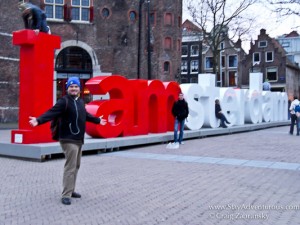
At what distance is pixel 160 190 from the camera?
6793mm

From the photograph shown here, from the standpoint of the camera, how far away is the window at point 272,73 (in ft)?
165

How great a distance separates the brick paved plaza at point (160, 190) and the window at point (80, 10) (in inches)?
811

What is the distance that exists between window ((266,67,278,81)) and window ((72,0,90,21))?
27937 mm

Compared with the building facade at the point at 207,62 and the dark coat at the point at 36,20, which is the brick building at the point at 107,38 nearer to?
the dark coat at the point at 36,20

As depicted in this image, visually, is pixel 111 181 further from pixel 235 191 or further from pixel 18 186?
pixel 235 191

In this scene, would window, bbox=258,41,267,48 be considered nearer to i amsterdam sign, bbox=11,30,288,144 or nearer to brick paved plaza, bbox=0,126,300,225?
i amsterdam sign, bbox=11,30,288,144

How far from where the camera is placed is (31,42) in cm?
1095

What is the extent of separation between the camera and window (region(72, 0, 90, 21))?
29761mm

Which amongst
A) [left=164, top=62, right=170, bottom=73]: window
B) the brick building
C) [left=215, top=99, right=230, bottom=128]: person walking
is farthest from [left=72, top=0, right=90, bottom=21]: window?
[left=215, top=99, right=230, bottom=128]: person walking

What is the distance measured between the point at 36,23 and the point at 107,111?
11.1 feet

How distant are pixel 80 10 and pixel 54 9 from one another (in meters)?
1.89

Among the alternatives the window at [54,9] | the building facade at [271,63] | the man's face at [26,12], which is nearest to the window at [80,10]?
the window at [54,9]

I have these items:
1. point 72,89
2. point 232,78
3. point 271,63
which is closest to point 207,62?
point 232,78

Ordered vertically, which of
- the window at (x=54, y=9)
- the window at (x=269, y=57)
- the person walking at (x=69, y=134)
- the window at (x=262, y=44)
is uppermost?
the window at (x=262, y=44)
